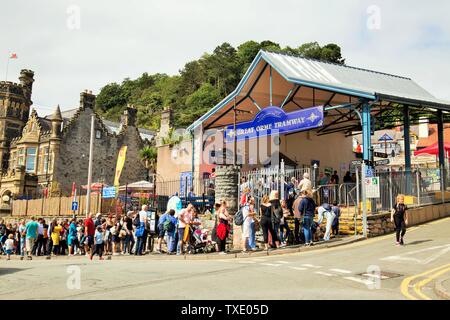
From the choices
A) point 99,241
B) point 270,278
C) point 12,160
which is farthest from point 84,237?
point 12,160

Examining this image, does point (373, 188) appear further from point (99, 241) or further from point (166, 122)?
point (166, 122)

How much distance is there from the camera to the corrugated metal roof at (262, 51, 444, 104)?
64.0 ft

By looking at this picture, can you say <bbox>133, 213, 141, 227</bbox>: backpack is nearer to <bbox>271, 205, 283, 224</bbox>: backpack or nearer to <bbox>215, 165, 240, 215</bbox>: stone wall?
<bbox>215, 165, 240, 215</bbox>: stone wall

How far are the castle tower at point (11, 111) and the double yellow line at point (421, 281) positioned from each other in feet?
150

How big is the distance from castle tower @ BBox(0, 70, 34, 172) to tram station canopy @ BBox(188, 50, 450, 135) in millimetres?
30367

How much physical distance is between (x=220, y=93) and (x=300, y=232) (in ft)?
195

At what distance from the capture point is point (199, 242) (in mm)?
15500

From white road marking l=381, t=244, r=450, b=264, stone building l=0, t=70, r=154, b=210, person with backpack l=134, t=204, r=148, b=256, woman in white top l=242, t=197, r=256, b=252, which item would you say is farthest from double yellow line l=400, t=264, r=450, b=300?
stone building l=0, t=70, r=154, b=210

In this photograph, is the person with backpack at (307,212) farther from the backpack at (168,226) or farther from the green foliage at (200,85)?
the green foliage at (200,85)

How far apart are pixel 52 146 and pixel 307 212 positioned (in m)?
35.7

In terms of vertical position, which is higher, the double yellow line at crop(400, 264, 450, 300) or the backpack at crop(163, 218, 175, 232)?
the backpack at crop(163, 218, 175, 232)

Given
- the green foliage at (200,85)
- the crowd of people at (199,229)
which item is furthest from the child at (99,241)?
the green foliage at (200,85)

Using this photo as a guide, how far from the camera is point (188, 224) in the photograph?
49.3 ft

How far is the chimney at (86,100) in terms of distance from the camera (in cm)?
4716
